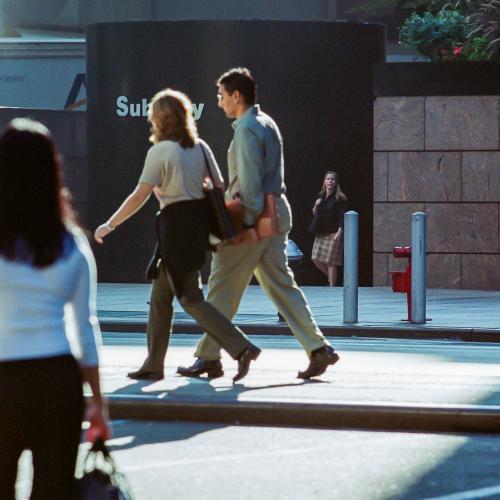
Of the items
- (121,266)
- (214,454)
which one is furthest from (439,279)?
(214,454)

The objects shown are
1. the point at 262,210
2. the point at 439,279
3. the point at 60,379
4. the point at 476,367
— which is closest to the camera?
the point at 60,379

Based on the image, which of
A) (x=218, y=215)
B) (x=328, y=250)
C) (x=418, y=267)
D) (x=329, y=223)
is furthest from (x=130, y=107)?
(x=218, y=215)

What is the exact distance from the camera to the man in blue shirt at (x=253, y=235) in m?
9.25

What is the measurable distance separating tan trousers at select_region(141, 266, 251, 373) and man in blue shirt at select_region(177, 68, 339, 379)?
11.1 inches

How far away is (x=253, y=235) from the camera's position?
30.3 feet

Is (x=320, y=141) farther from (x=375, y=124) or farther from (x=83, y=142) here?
(x=83, y=142)

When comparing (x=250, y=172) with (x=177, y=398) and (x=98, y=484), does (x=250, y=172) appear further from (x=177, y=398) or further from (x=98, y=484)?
(x=98, y=484)

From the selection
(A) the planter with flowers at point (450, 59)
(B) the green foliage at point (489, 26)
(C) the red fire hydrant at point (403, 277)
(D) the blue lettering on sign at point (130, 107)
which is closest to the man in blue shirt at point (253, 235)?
(C) the red fire hydrant at point (403, 277)

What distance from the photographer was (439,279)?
19938 millimetres

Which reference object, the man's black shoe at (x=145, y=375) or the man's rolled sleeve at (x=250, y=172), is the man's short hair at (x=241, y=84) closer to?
the man's rolled sleeve at (x=250, y=172)

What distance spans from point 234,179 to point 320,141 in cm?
1147

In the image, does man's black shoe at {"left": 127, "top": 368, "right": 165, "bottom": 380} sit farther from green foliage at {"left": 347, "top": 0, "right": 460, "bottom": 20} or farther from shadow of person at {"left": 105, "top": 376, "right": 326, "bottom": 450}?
green foliage at {"left": 347, "top": 0, "right": 460, "bottom": 20}

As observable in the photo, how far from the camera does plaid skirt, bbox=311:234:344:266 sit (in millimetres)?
19719

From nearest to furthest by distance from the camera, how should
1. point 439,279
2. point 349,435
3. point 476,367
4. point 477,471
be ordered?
point 477,471
point 349,435
point 476,367
point 439,279
